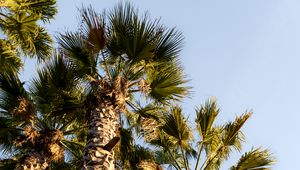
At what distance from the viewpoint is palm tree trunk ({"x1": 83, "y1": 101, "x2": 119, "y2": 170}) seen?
18.6 ft

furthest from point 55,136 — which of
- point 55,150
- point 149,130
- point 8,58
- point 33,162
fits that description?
point 8,58

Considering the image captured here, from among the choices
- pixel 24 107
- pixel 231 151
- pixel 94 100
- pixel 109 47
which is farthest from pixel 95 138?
pixel 231 151

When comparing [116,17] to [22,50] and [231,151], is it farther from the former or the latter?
[231,151]

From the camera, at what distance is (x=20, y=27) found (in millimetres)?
8367

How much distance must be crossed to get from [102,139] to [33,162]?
1.60m

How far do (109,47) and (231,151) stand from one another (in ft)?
10.5

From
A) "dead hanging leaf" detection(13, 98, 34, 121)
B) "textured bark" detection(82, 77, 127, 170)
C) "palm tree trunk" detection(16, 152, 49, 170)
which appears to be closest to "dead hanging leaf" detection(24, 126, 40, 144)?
"palm tree trunk" detection(16, 152, 49, 170)

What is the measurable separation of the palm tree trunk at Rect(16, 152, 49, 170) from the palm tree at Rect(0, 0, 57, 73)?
2.17 metres

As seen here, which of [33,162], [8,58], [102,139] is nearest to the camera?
[102,139]

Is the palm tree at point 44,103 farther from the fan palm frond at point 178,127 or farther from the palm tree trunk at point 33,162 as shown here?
the fan palm frond at point 178,127

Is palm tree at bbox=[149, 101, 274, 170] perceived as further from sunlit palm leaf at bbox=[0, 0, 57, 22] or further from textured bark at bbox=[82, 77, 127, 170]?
sunlit palm leaf at bbox=[0, 0, 57, 22]

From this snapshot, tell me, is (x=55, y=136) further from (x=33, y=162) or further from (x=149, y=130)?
(x=149, y=130)

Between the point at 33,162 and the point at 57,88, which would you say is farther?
the point at 57,88

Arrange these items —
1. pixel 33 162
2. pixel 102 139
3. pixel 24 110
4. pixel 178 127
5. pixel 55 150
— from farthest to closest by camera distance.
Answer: pixel 178 127
pixel 24 110
pixel 55 150
pixel 33 162
pixel 102 139
